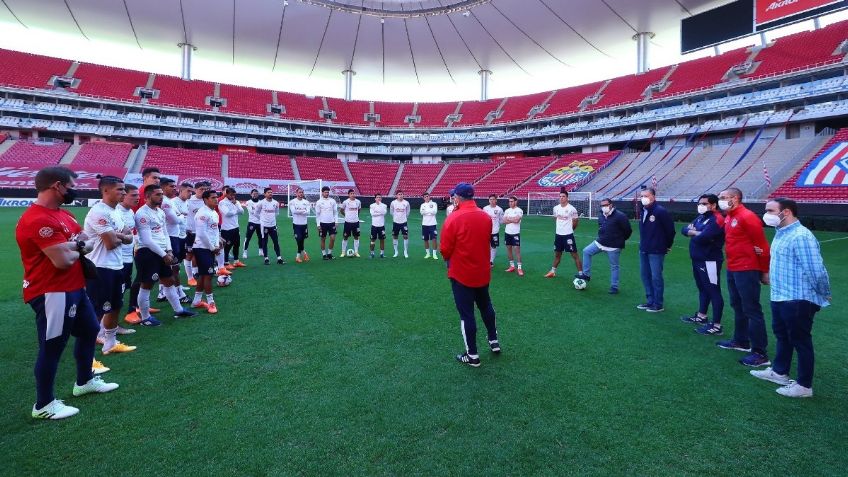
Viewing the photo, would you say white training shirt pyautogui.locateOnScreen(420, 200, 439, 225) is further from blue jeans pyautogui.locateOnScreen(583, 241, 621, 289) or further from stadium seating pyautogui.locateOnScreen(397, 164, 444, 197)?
stadium seating pyautogui.locateOnScreen(397, 164, 444, 197)

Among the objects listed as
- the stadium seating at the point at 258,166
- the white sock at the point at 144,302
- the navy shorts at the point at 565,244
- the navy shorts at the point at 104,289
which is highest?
the stadium seating at the point at 258,166

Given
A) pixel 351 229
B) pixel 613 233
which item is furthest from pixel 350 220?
pixel 613 233

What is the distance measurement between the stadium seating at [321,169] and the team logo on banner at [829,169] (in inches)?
1582

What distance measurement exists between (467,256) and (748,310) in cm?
330

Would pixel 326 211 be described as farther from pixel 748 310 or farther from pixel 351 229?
pixel 748 310

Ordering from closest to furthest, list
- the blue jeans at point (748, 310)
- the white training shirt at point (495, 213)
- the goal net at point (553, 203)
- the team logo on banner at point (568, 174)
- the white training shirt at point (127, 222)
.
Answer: the blue jeans at point (748, 310) < the white training shirt at point (127, 222) < the white training shirt at point (495, 213) < the goal net at point (553, 203) < the team logo on banner at point (568, 174)

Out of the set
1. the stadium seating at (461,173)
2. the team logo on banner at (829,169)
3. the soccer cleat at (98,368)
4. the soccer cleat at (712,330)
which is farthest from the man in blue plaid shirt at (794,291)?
the stadium seating at (461,173)

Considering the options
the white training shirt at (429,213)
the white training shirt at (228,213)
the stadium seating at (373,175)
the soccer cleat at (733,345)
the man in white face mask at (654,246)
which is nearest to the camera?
the soccer cleat at (733,345)

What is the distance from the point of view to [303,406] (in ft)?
11.3

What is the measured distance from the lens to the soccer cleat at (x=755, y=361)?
445 cm

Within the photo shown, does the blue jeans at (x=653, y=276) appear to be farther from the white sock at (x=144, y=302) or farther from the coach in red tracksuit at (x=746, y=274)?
the white sock at (x=144, y=302)

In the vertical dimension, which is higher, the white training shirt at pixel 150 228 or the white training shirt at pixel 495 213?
the white training shirt at pixel 495 213

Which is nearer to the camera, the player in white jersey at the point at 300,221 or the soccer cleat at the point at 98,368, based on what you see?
the soccer cleat at the point at 98,368

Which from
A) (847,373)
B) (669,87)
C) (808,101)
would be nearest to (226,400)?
(847,373)
